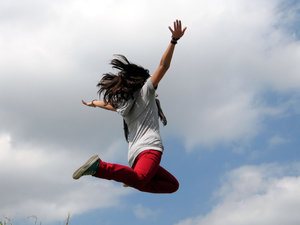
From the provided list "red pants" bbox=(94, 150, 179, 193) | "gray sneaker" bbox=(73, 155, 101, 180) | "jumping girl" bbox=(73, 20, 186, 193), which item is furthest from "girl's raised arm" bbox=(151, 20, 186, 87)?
"gray sneaker" bbox=(73, 155, 101, 180)

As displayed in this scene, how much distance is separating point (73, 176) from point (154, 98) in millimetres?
1540

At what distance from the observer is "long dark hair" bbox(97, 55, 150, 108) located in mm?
6980

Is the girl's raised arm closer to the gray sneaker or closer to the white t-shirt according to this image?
the white t-shirt

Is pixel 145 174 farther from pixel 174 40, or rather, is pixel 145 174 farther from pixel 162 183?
pixel 174 40

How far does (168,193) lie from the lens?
730 centimetres

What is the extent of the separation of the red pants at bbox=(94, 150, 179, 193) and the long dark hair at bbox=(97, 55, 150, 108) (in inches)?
34.3

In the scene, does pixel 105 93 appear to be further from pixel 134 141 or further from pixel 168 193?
pixel 168 193

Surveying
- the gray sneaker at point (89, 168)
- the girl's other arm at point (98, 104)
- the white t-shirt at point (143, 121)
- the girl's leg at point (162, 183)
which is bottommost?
the gray sneaker at point (89, 168)

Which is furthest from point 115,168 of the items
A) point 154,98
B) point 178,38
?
point 178,38

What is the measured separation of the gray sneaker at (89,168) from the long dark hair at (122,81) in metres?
1.08

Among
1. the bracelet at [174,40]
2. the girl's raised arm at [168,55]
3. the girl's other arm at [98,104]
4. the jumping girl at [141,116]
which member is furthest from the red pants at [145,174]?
the bracelet at [174,40]

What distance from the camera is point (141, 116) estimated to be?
22.8 feet

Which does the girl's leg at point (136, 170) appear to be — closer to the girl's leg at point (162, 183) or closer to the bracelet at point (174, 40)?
→ the girl's leg at point (162, 183)

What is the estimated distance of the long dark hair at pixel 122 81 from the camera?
22.9ft
